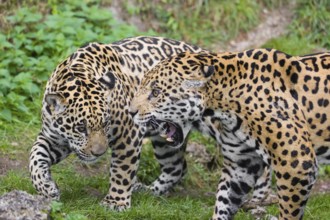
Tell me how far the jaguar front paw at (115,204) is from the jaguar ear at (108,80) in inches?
54.3

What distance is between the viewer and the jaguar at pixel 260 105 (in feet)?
29.6

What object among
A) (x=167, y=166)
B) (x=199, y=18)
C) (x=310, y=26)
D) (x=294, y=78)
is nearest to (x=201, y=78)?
(x=294, y=78)

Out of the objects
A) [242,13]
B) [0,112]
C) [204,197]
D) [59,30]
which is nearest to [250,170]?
[204,197]

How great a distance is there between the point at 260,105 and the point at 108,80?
1.93 meters

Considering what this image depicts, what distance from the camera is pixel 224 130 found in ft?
31.2

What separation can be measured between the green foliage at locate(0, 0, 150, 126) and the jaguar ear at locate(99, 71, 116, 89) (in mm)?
2811

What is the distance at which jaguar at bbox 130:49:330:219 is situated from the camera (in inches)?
355

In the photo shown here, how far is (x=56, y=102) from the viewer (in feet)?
32.2

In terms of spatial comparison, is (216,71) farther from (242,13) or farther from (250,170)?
(242,13)

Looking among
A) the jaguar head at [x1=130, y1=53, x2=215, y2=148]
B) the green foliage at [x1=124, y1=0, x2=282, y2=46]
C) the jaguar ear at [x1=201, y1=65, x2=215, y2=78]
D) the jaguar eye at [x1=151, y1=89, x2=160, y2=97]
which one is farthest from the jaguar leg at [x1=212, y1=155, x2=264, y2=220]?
the green foliage at [x1=124, y1=0, x2=282, y2=46]

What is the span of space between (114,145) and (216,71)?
5.98 ft

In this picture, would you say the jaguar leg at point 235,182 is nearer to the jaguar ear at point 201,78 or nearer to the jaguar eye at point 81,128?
the jaguar ear at point 201,78

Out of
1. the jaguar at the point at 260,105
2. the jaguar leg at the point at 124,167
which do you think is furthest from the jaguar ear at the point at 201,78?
the jaguar leg at the point at 124,167

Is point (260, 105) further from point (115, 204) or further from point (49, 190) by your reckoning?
point (49, 190)
